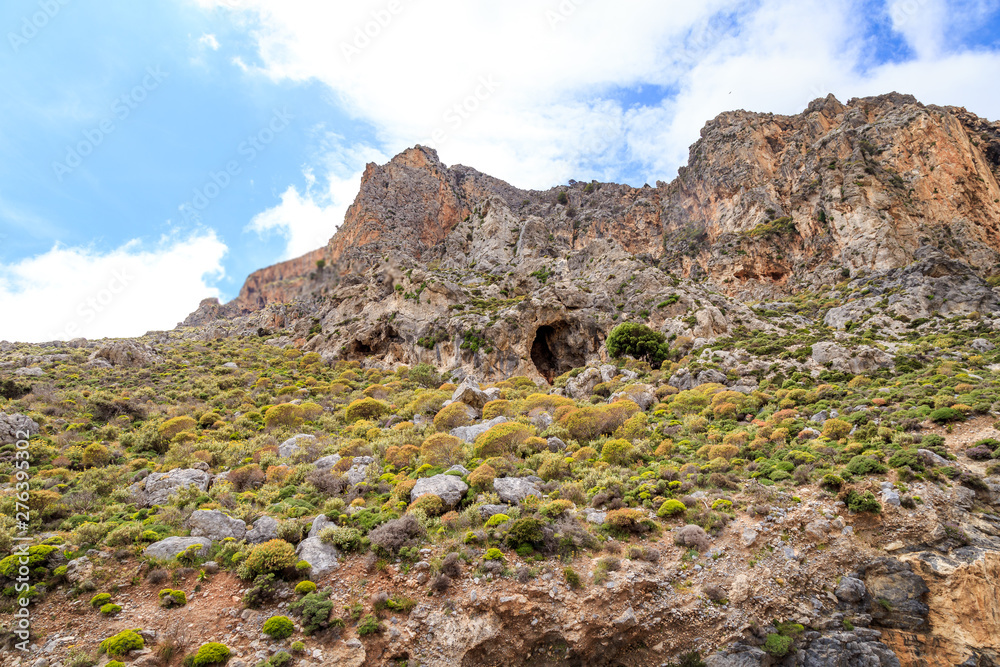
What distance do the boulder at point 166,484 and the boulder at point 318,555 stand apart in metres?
8.18

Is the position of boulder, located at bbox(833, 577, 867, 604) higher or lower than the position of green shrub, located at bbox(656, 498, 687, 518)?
lower

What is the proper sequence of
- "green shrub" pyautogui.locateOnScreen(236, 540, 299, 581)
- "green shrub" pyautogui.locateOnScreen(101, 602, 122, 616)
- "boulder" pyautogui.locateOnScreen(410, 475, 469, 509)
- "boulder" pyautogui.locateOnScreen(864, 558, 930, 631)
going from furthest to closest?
1. "boulder" pyautogui.locateOnScreen(410, 475, 469, 509)
2. "boulder" pyautogui.locateOnScreen(864, 558, 930, 631)
3. "green shrub" pyautogui.locateOnScreen(236, 540, 299, 581)
4. "green shrub" pyautogui.locateOnScreen(101, 602, 122, 616)

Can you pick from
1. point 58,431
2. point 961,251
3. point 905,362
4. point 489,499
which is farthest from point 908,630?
point 961,251

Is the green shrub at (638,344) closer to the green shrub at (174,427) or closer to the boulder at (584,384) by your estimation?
the boulder at (584,384)

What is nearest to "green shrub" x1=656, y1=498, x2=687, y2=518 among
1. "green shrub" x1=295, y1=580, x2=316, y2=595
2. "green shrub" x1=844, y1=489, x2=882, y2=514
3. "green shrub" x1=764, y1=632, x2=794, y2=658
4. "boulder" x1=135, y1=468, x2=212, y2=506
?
"green shrub" x1=764, y1=632, x2=794, y2=658

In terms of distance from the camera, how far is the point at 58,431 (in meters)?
27.5

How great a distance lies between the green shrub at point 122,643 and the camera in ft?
36.7

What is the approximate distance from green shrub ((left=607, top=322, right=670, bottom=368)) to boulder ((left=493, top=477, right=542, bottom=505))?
31.2 m

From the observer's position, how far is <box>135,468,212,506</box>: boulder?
19328 mm

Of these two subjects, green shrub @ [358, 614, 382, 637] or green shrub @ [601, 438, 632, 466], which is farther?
green shrub @ [601, 438, 632, 466]

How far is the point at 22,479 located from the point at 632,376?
40998 millimetres

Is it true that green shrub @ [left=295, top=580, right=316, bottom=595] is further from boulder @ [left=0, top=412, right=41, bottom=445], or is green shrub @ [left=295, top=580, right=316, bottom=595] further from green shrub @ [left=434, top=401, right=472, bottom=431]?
boulder @ [left=0, top=412, right=41, bottom=445]

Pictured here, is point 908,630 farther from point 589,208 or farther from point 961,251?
point 589,208

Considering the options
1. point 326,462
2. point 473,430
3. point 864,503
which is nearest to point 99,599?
point 326,462
